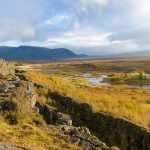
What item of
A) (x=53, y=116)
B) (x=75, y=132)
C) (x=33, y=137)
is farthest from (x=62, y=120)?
(x=33, y=137)

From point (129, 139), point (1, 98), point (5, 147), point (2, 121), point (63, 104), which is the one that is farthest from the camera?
point (63, 104)

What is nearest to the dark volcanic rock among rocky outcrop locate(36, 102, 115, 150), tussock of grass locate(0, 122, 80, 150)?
rocky outcrop locate(36, 102, 115, 150)

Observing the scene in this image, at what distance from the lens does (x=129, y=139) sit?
100 ft

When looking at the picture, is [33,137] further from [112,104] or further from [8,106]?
[112,104]

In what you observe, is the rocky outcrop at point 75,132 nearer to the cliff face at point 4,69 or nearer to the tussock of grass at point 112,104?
the tussock of grass at point 112,104

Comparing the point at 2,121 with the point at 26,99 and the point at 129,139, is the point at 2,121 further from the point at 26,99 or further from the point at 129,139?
the point at 129,139

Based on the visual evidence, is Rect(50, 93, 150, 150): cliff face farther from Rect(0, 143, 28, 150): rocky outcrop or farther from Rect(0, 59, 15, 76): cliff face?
Rect(0, 59, 15, 76): cliff face

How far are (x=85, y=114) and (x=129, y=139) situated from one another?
19.7 feet

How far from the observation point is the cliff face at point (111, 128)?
3016cm

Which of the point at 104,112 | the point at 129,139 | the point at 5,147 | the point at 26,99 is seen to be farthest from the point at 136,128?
the point at 5,147

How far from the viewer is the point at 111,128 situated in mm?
31859

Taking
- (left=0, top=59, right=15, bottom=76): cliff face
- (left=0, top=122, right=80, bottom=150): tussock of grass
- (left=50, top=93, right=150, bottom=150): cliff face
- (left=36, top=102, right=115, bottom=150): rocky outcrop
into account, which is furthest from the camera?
(left=0, top=59, right=15, bottom=76): cliff face

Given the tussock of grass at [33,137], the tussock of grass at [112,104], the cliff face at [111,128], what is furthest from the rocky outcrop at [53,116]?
the tussock of grass at [112,104]

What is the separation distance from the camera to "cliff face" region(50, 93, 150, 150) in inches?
1187
